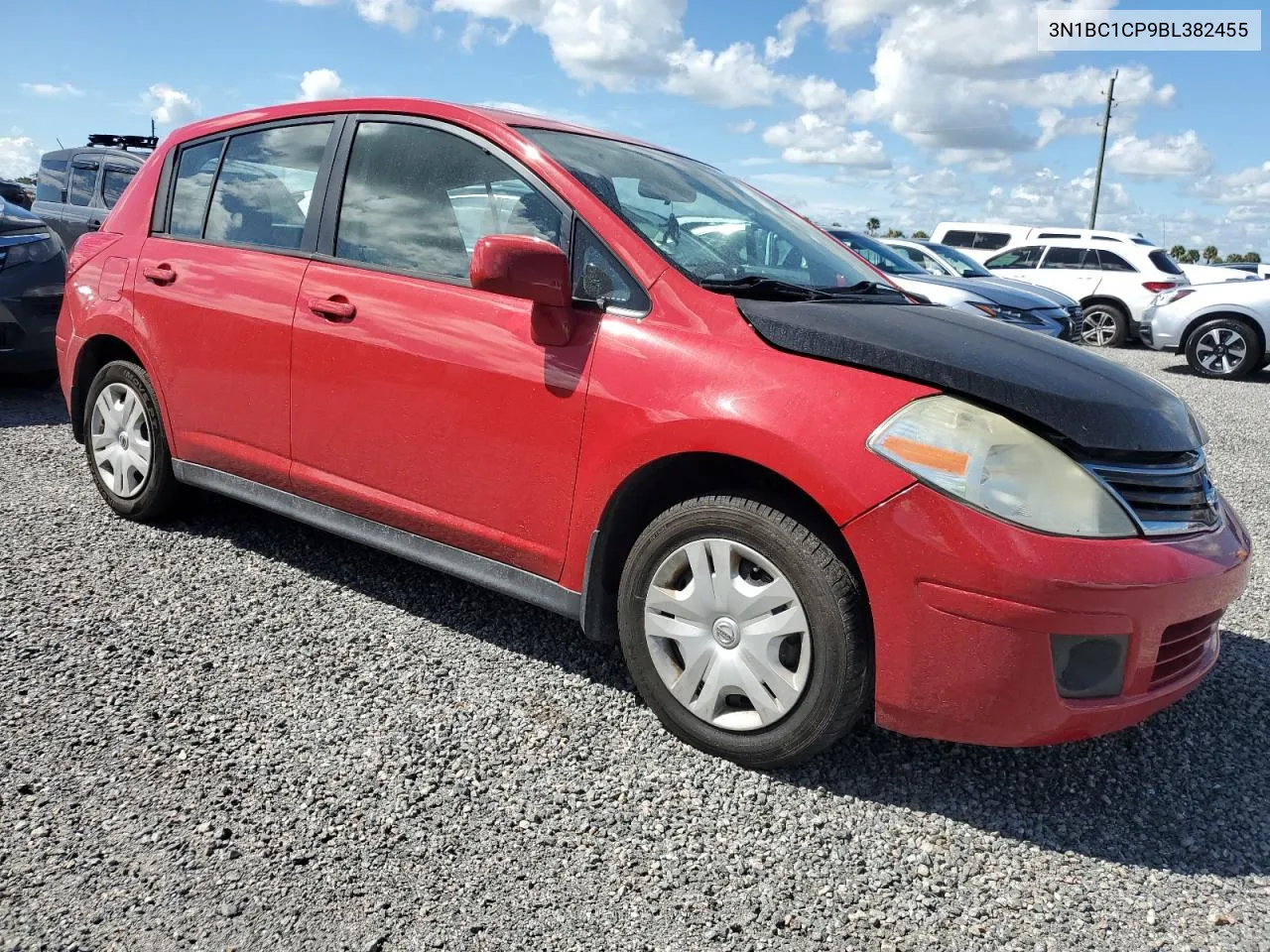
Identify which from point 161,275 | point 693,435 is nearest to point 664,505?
point 693,435

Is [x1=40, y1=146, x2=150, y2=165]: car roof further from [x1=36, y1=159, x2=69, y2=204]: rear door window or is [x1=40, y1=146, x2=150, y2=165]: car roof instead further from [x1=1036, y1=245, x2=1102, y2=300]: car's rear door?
[x1=1036, y1=245, x2=1102, y2=300]: car's rear door

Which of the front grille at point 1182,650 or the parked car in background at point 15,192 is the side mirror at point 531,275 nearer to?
the front grille at point 1182,650

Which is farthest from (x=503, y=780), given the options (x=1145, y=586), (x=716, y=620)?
(x=1145, y=586)

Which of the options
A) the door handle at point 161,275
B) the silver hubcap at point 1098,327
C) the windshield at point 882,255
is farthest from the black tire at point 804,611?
the silver hubcap at point 1098,327

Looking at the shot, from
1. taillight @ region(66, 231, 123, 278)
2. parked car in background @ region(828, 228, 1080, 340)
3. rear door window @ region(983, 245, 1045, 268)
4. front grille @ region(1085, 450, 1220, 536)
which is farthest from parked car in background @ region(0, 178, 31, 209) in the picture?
front grille @ region(1085, 450, 1220, 536)

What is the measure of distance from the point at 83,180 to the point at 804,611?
12.2 meters

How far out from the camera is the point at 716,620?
2672 millimetres

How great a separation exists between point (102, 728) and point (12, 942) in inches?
33.6

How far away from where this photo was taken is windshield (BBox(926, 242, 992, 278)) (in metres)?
12.4

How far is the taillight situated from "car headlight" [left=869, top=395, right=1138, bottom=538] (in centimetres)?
354

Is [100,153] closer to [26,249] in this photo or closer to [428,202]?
[26,249]

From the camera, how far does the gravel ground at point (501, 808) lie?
7.02 feet

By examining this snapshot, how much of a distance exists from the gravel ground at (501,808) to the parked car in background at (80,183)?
9.41 metres

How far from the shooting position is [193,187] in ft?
13.4
